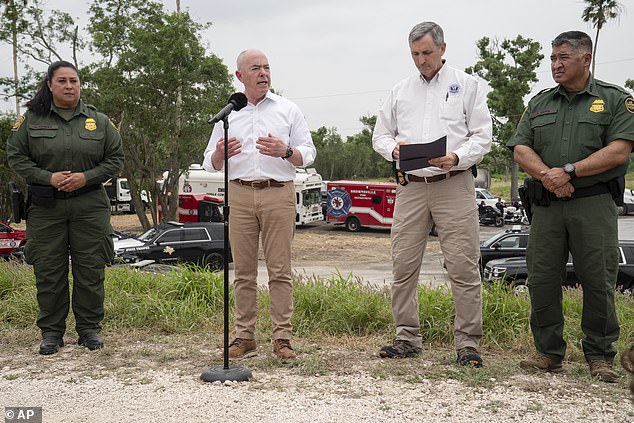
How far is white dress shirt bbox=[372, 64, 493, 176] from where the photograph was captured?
4406mm

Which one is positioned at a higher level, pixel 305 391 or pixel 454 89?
pixel 454 89

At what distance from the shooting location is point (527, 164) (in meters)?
4.26

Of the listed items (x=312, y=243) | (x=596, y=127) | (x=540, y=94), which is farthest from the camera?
(x=312, y=243)

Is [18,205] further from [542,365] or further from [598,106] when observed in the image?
[598,106]

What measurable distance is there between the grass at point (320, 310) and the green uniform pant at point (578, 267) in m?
0.41

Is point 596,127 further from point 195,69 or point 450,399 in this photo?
point 195,69

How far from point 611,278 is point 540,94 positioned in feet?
3.96

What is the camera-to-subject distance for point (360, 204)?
35.2 m

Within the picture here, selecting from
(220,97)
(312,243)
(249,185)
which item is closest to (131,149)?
(220,97)

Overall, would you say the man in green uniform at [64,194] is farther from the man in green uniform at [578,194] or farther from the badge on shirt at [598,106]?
the badge on shirt at [598,106]

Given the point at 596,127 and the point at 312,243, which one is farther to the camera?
the point at 312,243

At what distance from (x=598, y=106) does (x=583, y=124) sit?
0.13m

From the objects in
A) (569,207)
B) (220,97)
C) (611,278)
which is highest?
(220,97)

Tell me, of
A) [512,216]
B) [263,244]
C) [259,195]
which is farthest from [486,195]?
[259,195]
